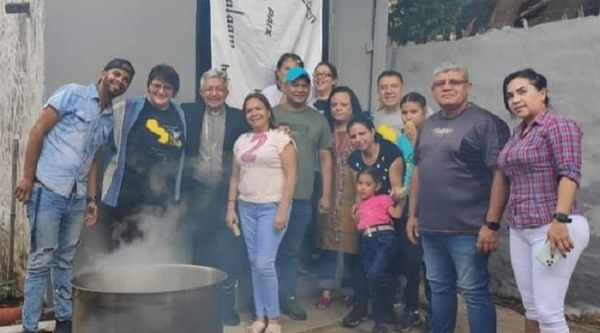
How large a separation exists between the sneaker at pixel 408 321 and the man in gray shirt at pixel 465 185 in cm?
109

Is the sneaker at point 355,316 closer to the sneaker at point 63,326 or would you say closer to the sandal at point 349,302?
the sandal at point 349,302

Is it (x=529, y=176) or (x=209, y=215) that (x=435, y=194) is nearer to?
(x=529, y=176)

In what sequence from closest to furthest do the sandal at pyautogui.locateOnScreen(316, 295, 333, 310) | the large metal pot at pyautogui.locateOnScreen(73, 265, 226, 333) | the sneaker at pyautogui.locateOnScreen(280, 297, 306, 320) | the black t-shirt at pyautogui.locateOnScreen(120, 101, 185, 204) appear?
the large metal pot at pyautogui.locateOnScreen(73, 265, 226, 333) < the black t-shirt at pyautogui.locateOnScreen(120, 101, 185, 204) < the sneaker at pyautogui.locateOnScreen(280, 297, 306, 320) < the sandal at pyautogui.locateOnScreen(316, 295, 333, 310)

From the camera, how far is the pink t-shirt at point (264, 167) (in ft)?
17.2

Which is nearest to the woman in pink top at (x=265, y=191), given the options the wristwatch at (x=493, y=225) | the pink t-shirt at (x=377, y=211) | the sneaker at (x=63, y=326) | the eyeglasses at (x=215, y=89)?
the eyeglasses at (x=215, y=89)

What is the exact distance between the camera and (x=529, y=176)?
4.00m

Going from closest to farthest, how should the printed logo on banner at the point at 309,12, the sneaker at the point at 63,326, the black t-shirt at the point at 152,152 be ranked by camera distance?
the sneaker at the point at 63,326 < the black t-shirt at the point at 152,152 < the printed logo on banner at the point at 309,12

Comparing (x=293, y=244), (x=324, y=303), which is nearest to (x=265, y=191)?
(x=293, y=244)

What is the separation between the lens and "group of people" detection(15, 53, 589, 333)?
13.3 ft

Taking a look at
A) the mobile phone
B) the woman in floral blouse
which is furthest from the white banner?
the mobile phone

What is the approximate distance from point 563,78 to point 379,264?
6.81 feet

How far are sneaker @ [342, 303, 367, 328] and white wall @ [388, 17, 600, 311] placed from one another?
144 centimetres

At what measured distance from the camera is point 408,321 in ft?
18.3

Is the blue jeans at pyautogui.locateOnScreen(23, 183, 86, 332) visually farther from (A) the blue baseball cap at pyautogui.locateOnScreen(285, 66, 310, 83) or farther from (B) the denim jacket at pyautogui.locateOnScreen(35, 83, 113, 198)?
(A) the blue baseball cap at pyautogui.locateOnScreen(285, 66, 310, 83)
